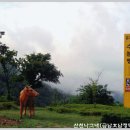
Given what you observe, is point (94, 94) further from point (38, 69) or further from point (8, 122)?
point (8, 122)

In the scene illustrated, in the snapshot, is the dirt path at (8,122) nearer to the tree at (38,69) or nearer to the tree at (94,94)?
the tree at (38,69)

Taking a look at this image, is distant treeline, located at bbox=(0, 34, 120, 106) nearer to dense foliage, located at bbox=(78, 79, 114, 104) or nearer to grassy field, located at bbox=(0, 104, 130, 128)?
dense foliage, located at bbox=(78, 79, 114, 104)

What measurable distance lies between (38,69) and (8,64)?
63cm

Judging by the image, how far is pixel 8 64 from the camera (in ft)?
68.6

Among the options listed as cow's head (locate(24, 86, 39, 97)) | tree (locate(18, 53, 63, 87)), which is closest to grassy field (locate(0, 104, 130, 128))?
cow's head (locate(24, 86, 39, 97))

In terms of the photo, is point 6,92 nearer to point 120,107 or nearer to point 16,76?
point 16,76

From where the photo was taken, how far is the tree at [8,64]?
816 inches

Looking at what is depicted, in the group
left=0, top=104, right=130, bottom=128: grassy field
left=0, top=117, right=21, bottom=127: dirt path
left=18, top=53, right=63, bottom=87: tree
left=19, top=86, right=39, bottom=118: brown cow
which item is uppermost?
left=18, top=53, right=63, bottom=87: tree

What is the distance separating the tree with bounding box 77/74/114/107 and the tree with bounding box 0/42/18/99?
143 cm

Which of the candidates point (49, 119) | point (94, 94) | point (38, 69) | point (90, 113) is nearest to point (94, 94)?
point (94, 94)

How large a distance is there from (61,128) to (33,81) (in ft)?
4.04

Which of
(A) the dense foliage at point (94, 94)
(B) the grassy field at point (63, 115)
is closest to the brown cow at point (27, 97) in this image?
(B) the grassy field at point (63, 115)

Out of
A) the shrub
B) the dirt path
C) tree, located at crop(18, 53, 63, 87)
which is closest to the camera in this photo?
the dirt path

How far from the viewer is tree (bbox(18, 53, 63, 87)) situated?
67.7ft
